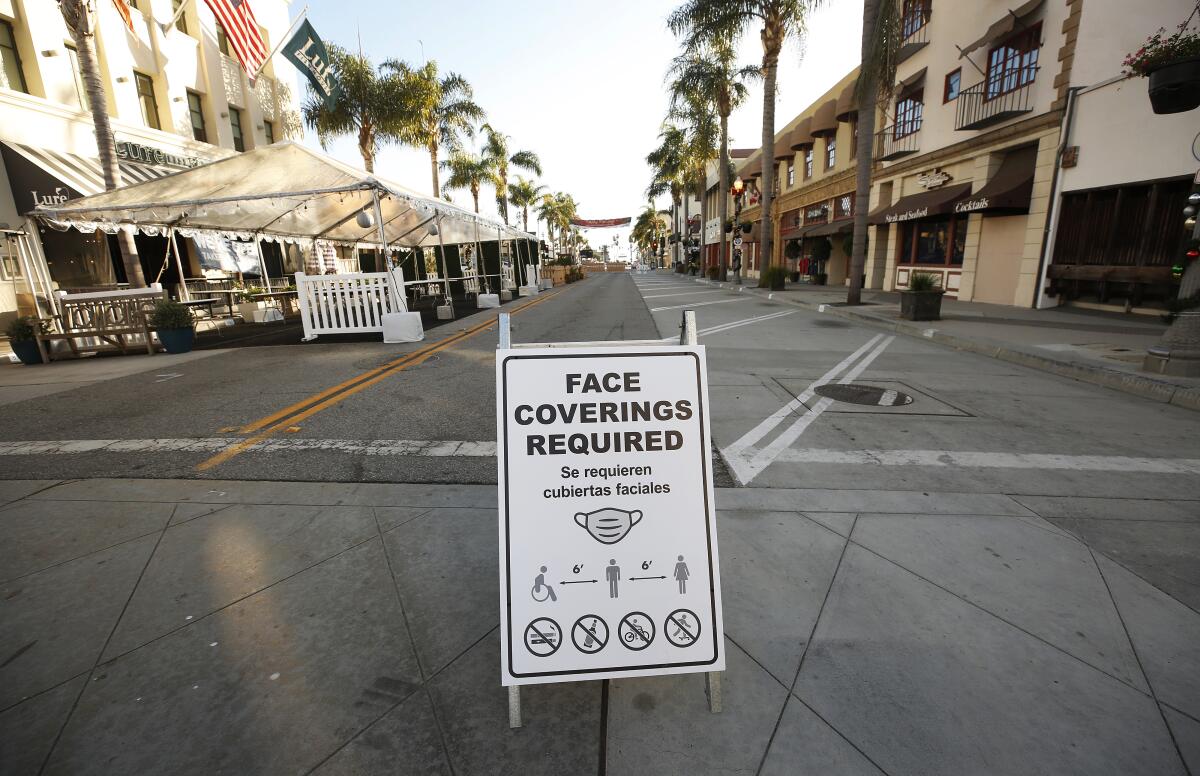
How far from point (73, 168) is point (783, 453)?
18.2m

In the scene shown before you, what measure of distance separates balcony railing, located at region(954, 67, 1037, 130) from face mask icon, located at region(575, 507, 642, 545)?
58.5 ft

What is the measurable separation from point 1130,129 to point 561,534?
16.0m

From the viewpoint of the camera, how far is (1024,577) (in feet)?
8.31

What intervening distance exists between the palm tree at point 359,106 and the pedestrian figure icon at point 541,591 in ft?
85.5

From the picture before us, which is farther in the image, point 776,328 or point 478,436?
point 776,328

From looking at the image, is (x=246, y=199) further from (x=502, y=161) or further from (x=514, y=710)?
(x=502, y=161)

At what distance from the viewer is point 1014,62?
14.5 m

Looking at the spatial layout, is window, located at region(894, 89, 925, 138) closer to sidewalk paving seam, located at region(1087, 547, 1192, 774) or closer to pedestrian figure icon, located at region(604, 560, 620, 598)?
sidewalk paving seam, located at region(1087, 547, 1192, 774)

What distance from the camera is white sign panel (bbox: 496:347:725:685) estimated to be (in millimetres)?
1816

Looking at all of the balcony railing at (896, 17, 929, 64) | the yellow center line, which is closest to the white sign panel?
the yellow center line

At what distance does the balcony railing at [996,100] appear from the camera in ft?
45.3

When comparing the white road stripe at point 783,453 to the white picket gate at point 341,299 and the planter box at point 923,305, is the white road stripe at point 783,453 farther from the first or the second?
the planter box at point 923,305

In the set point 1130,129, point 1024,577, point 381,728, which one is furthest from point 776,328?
point 381,728

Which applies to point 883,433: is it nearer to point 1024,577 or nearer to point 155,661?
point 1024,577
